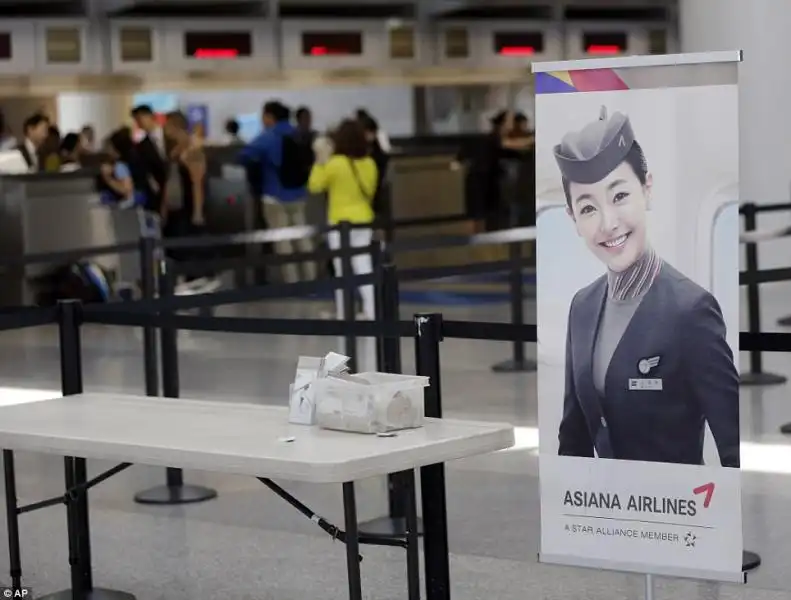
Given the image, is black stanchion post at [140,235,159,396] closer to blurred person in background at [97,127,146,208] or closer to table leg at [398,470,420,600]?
table leg at [398,470,420,600]

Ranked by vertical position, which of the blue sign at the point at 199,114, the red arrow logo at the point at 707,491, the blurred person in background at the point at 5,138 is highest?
the blue sign at the point at 199,114

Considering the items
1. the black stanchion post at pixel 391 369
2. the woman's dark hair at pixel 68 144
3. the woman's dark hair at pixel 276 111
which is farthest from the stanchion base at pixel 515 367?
the woman's dark hair at pixel 68 144

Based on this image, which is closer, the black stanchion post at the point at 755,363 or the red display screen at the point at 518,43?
the black stanchion post at the point at 755,363

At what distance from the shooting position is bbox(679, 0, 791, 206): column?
1277 cm

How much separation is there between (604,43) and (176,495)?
45.9 feet

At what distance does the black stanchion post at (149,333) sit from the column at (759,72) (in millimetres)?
5617

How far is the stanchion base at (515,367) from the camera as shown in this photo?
10.2 metres

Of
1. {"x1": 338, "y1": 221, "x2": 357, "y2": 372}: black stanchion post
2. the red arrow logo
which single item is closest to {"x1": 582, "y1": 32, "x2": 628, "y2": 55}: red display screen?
{"x1": 338, "y1": 221, "x2": 357, "y2": 372}: black stanchion post

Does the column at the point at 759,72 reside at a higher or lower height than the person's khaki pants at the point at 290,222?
higher

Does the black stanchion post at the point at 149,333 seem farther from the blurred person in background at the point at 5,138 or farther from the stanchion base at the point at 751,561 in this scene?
the blurred person in background at the point at 5,138

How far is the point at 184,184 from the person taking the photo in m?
15.2

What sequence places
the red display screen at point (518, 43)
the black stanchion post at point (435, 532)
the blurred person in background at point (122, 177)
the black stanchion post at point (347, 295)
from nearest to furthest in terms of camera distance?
the black stanchion post at point (435, 532) < the black stanchion post at point (347, 295) < the blurred person in background at point (122, 177) < the red display screen at point (518, 43)

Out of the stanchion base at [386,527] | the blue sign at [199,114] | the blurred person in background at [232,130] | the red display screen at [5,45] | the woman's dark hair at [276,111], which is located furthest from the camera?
the blue sign at [199,114]

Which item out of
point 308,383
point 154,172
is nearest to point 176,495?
point 308,383
